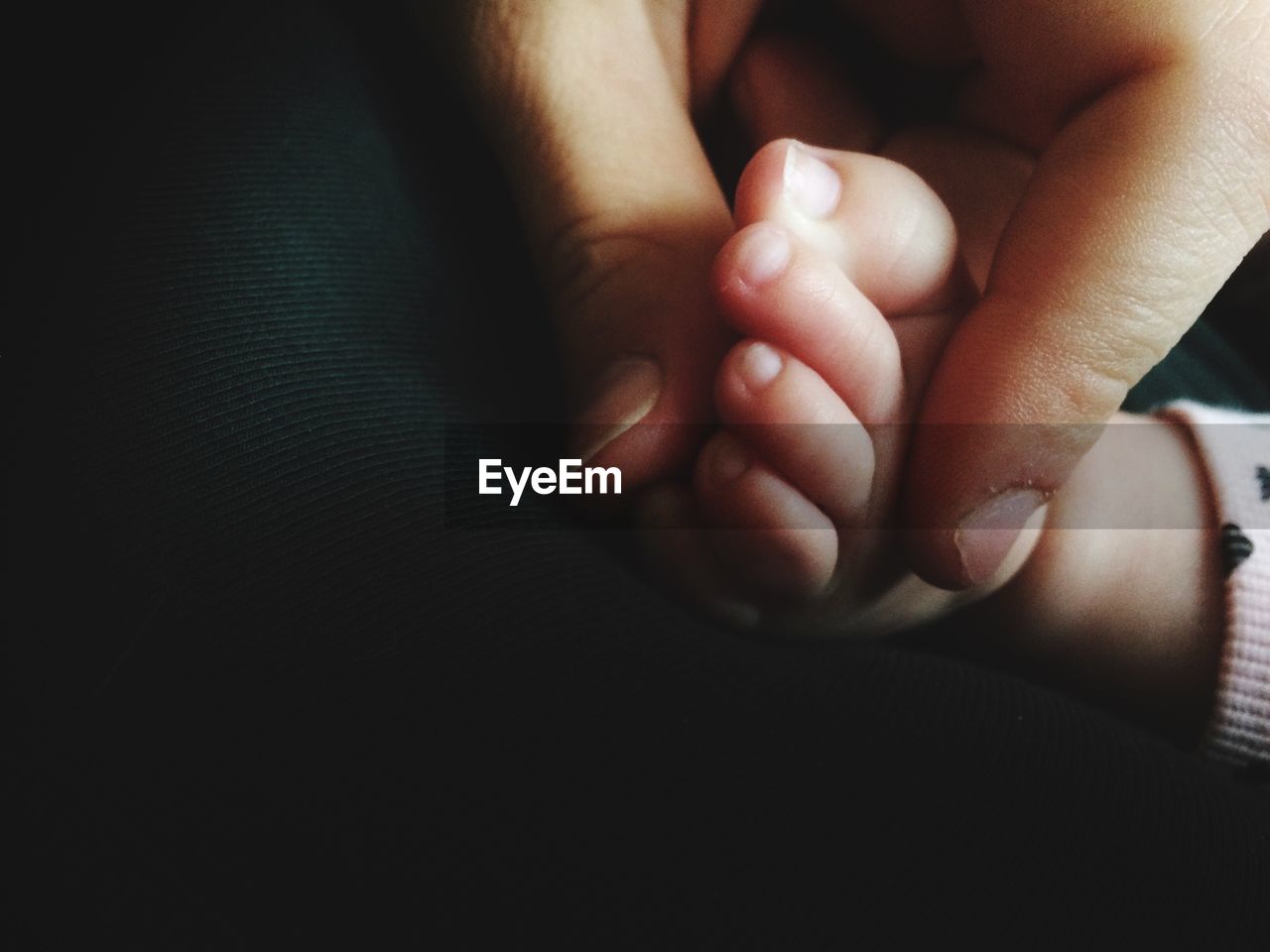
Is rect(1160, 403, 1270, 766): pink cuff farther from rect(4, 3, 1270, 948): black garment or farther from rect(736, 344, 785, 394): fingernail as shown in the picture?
rect(736, 344, 785, 394): fingernail

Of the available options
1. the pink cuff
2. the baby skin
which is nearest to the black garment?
the baby skin

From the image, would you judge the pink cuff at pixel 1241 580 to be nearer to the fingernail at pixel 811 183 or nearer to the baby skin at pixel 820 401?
the baby skin at pixel 820 401

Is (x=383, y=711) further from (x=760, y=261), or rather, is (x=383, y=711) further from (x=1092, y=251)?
(x=1092, y=251)

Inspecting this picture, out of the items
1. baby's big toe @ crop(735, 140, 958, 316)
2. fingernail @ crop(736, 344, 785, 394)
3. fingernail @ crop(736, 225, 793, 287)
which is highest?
baby's big toe @ crop(735, 140, 958, 316)

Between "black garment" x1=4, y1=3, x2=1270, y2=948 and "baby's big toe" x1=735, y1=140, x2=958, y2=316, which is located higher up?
"baby's big toe" x1=735, y1=140, x2=958, y2=316

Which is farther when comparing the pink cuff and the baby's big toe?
the pink cuff

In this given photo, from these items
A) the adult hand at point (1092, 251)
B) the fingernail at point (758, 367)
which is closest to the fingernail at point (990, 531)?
the adult hand at point (1092, 251)

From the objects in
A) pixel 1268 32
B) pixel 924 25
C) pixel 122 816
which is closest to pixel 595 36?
pixel 924 25

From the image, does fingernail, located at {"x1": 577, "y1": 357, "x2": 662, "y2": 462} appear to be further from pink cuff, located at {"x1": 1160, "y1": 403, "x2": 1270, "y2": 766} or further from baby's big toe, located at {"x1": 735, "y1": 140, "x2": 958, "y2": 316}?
pink cuff, located at {"x1": 1160, "y1": 403, "x2": 1270, "y2": 766}
